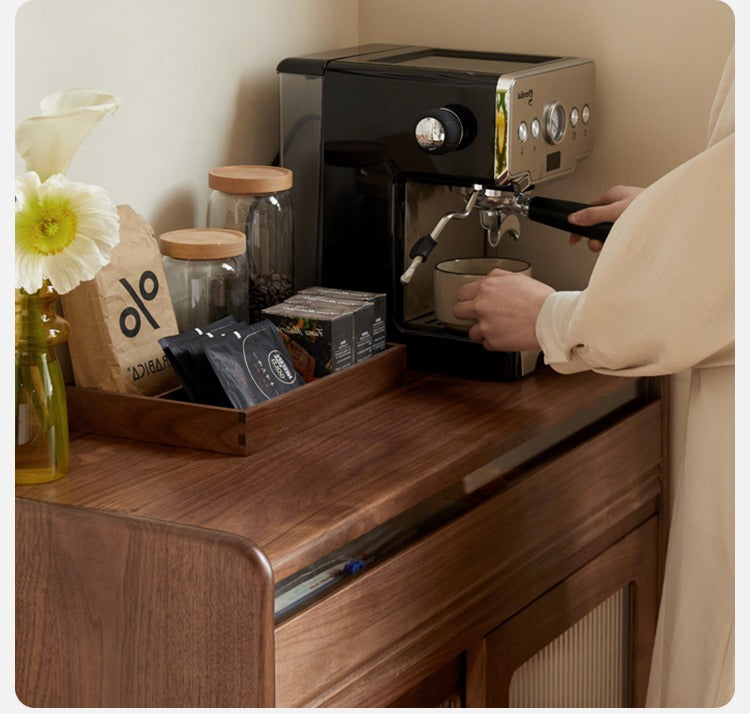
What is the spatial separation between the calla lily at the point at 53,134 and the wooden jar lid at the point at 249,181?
0.28 m

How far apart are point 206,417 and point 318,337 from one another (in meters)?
0.19

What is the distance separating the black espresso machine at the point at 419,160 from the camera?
147cm

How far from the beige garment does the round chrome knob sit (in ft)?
0.77

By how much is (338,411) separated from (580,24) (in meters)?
0.70

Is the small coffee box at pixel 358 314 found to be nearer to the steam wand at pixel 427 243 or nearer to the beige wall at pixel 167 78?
the steam wand at pixel 427 243

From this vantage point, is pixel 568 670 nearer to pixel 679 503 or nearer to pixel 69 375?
pixel 679 503

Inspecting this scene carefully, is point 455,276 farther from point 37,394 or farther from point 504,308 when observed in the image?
point 37,394

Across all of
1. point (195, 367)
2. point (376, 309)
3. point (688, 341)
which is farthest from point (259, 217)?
point (688, 341)

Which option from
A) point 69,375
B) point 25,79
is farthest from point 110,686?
point 25,79

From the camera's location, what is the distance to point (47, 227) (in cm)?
109

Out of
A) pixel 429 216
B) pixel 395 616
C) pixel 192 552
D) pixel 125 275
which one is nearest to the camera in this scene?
pixel 192 552

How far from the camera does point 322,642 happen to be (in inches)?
41.9

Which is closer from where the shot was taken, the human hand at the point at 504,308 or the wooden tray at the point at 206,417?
the wooden tray at the point at 206,417

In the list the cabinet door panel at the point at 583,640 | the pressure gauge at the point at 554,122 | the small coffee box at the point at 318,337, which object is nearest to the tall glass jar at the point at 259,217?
the small coffee box at the point at 318,337
